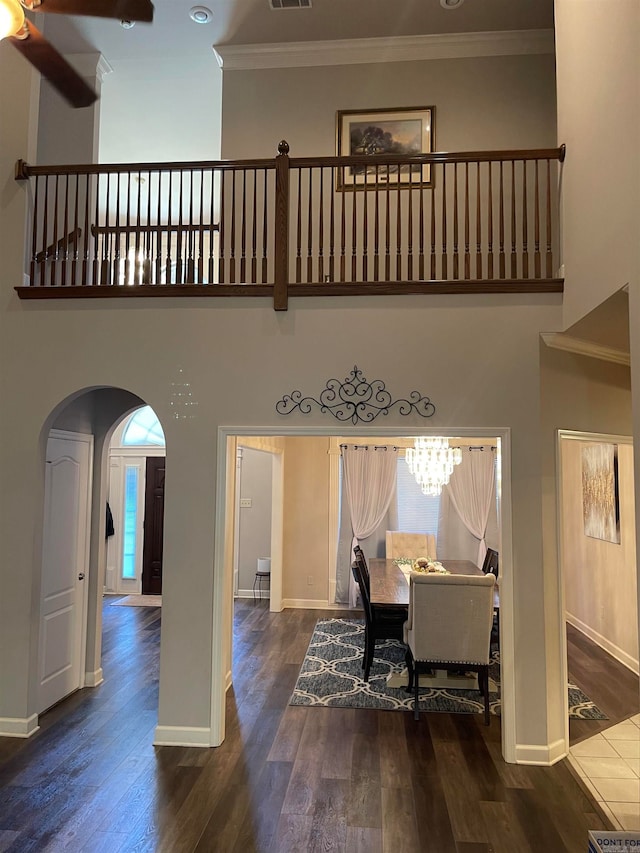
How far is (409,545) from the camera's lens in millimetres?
7512

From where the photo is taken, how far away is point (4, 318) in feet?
13.7

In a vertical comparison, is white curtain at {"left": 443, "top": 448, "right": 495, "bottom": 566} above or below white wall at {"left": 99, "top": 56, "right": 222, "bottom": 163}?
below

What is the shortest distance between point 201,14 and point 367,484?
18.5 feet

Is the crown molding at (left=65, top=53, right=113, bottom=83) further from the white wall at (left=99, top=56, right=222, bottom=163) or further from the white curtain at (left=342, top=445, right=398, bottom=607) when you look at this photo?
the white curtain at (left=342, top=445, right=398, bottom=607)

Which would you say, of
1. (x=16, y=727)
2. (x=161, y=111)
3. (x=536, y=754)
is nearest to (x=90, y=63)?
(x=161, y=111)

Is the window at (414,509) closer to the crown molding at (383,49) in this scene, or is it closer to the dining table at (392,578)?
the dining table at (392,578)

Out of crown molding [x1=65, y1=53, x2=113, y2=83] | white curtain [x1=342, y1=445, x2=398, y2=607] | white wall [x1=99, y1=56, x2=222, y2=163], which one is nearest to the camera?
crown molding [x1=65, y1=53, x2=113, y2=83]

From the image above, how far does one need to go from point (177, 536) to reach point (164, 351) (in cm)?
129

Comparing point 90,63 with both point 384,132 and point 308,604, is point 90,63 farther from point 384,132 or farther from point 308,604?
point 308,604

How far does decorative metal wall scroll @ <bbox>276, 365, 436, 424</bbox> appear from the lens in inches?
154

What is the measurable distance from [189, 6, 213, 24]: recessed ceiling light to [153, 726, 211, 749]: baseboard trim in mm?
5741

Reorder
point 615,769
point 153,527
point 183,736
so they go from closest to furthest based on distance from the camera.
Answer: point 615,769, point 183,736, point 153,527

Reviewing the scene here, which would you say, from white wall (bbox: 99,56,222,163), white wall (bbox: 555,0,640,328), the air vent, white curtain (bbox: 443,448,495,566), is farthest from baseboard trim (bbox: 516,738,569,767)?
white wall (bbox: 99,56,222,163)

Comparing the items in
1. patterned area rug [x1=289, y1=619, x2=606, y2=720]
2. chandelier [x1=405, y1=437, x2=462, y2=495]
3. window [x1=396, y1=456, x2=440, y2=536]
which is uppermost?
chandelier [x1=405, y1=437, x2=462, y2=495]
